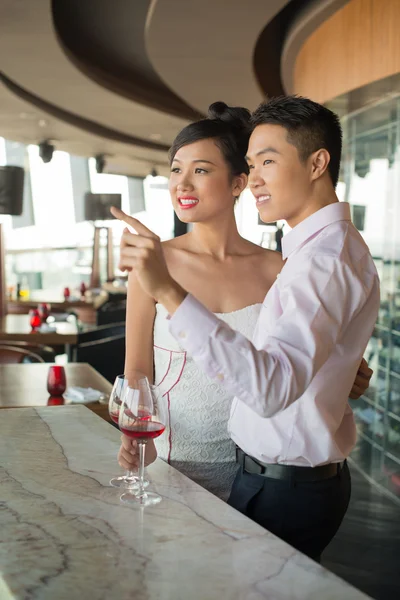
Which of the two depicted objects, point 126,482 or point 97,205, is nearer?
point 126,482

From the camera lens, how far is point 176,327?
1.32 m

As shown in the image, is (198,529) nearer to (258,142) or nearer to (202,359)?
(202,359)

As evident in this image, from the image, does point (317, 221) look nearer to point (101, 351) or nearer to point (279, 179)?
point (279, 179)

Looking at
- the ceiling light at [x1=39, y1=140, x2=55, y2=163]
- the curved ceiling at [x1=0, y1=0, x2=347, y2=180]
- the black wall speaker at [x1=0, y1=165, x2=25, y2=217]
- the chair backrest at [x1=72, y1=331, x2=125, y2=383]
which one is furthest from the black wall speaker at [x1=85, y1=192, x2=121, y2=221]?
the chair backrest at [x1=72, y1=331, x2=125, y2=383]

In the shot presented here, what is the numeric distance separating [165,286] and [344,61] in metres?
4.04

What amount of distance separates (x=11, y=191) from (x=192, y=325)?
7.81 m

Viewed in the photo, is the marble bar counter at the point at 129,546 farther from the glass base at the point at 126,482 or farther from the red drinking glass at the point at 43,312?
the red drinking glass at the point at 43,312

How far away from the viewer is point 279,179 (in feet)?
5.27

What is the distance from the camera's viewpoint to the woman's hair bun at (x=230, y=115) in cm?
223

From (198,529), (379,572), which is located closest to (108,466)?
(198,529)

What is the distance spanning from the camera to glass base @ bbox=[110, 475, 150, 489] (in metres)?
1.56

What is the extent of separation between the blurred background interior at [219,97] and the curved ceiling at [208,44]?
0.7 inches

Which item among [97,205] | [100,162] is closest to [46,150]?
[97,205]

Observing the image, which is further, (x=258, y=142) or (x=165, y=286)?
(x=258, y=142)
